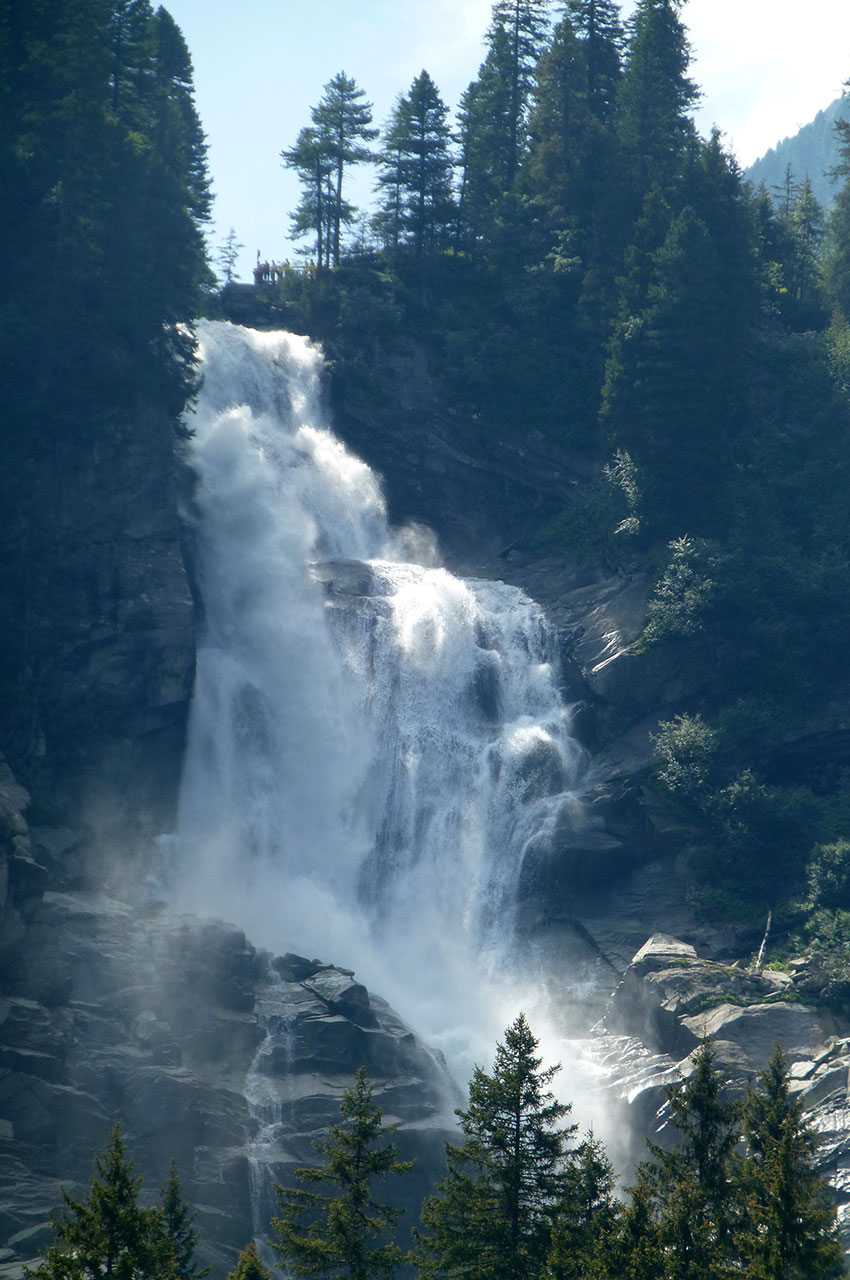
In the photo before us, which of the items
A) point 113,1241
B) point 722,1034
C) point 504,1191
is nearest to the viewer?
point 113,1241

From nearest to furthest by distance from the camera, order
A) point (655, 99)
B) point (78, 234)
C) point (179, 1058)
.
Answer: point (179, 1058) < point (78, 234) < point (655, 99)

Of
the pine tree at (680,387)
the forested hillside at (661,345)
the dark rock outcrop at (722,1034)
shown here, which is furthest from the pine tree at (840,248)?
the dark rock outcrop at (722,1034)

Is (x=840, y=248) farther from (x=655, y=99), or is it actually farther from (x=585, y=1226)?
(x=585, y=1226)

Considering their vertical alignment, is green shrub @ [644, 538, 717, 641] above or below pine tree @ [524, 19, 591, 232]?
below

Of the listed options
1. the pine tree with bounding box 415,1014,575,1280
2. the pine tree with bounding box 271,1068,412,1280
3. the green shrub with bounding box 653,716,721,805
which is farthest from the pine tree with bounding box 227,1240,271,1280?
the green shrub with bounding box 653,716,721,805

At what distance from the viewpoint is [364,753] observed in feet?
154

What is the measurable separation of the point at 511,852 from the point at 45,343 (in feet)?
81.2

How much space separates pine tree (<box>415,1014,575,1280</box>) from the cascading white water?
50.8 ft

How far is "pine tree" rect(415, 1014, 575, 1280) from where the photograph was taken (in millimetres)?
21609

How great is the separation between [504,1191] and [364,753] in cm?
2592

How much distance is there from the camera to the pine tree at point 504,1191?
2161cm

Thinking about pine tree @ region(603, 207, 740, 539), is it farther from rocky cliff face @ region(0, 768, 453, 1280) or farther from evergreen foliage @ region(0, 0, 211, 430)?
rocky cliff face @ region(0, 768, 453, 1280)

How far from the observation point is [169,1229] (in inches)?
948

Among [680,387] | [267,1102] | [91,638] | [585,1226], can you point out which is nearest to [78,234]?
[91,638]
